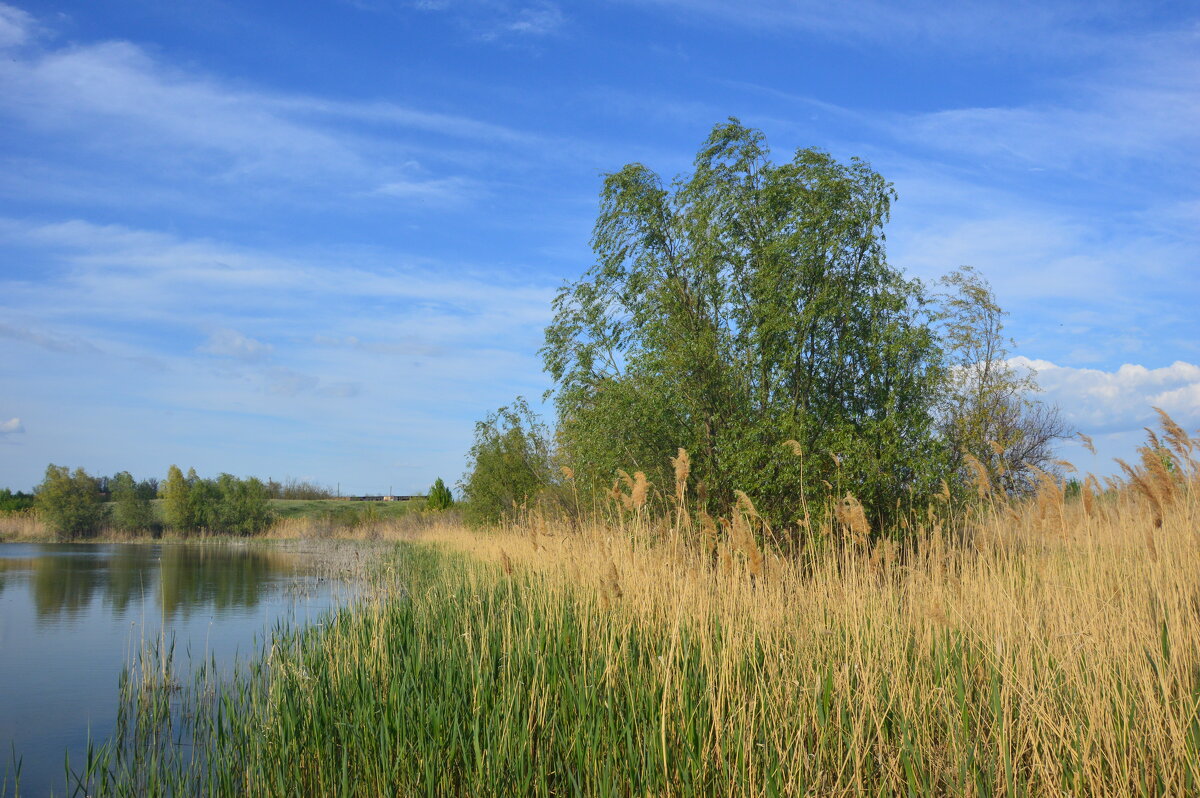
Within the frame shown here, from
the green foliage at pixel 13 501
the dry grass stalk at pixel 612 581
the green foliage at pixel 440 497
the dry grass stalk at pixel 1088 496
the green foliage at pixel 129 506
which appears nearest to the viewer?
the dry grass stalk at pixel 612 581

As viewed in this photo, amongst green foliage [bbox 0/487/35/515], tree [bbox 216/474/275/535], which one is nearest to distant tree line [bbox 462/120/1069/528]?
tree [bbox 216/474/275/535]

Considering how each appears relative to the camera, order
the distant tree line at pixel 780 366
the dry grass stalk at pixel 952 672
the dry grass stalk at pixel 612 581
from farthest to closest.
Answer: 1. the distant tree line at pixel 780 366
2. the dry grass stalk at pixel 612 581
3. the dry grass stalk at pixel 952 672

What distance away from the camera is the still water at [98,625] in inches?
303

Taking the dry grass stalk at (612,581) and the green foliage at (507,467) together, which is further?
the green foliage at (507,467)

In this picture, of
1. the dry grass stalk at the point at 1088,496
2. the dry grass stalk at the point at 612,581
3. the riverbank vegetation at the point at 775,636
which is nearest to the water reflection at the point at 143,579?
the riverbank vegetation at the point at 775,636

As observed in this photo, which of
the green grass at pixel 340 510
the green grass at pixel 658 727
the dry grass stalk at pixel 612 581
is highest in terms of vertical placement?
the dry grass stalk at pixel 612 581

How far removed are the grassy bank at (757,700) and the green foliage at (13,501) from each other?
56.0m

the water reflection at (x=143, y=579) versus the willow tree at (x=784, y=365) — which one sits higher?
the willow tree at (x=784, y=365)

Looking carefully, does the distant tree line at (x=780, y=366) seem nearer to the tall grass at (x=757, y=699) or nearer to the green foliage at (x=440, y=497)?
the tall grass at (x=757, y=699)

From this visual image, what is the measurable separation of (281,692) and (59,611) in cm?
1337

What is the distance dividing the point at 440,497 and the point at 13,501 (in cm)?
3467

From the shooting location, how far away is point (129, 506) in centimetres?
4575

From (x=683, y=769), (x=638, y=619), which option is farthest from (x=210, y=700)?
(x=683, y=769)

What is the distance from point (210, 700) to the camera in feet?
24.0
